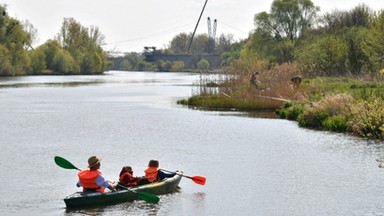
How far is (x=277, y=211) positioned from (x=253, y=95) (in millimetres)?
26593

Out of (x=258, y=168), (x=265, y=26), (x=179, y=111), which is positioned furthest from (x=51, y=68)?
(x=258, y=168)

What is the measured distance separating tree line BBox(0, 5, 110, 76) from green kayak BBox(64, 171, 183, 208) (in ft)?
278

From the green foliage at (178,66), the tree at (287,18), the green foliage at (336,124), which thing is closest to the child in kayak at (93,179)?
the green foliage at (336,124)

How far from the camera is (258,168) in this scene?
2102 centimetres

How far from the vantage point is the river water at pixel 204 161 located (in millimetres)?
16234

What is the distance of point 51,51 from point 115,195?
111m

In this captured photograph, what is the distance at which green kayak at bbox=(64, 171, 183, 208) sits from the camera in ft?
50.6

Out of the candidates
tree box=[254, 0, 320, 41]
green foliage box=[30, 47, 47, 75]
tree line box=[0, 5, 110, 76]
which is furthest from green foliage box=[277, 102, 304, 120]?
green foliage box=[30, 47, 47, 75]

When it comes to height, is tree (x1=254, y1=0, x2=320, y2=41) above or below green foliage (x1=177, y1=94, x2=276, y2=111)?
above

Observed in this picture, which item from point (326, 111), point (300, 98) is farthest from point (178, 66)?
point (326, 111)

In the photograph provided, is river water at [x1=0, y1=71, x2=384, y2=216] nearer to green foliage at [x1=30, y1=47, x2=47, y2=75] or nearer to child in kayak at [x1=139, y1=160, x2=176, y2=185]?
child in kayak at [x1=139, y1=160, x2=176, y2=185]

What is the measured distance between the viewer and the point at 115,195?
15.9 metres

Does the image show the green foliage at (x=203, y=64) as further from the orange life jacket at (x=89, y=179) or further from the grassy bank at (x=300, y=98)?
the orange life jacket at (x=89, y=179)

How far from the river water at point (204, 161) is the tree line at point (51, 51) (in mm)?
66953
